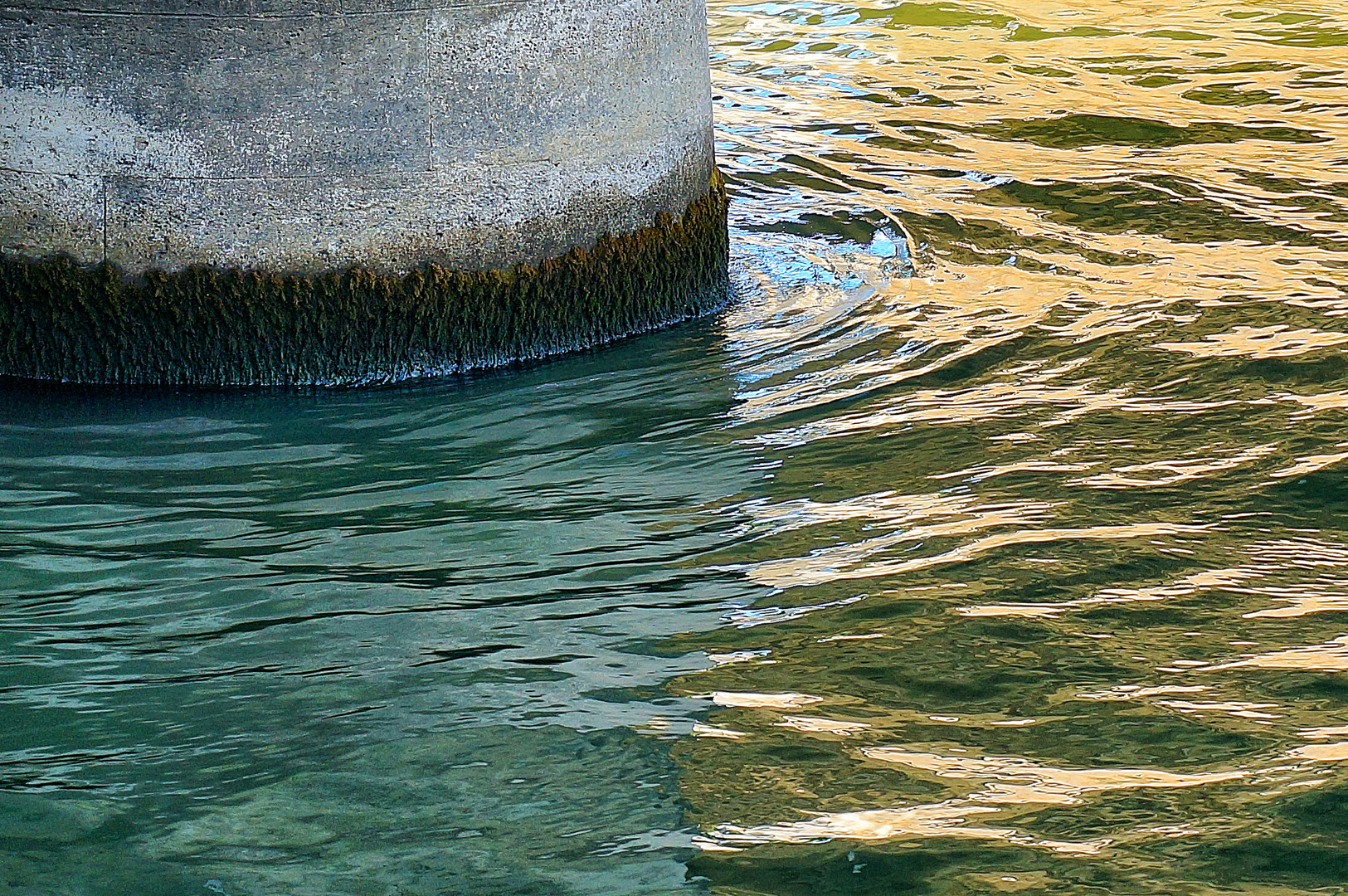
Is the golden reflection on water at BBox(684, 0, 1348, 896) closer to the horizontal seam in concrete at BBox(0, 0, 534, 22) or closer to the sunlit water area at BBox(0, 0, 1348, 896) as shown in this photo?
the sunlit water area at BBox(0, 0, 1348, 896)

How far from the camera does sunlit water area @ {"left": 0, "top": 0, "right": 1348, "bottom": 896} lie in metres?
3.27

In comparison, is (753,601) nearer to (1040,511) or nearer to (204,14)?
(1040,511)

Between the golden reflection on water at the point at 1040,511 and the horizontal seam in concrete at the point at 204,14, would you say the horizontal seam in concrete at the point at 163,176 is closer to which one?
the horizontal seam in concrete at the point at 204,14

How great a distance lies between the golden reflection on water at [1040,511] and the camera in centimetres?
330

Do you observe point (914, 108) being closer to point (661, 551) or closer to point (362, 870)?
point (661, 551)

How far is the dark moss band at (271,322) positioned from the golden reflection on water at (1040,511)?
0.87 m

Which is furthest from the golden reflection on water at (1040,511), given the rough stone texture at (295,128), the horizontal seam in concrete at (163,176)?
the horizontal seam in concrete at (163,176)

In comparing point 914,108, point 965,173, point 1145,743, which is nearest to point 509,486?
point 1145,743

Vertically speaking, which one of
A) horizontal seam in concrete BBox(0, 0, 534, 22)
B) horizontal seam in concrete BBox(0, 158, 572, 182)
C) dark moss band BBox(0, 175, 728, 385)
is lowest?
dark moss band BBox(0, 175, 728, 385)

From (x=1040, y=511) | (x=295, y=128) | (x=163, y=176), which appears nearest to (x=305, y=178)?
(x=295, y=128)

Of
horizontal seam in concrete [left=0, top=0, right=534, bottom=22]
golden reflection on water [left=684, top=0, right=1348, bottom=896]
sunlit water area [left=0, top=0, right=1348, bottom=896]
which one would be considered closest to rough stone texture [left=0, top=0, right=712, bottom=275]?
horizontal seam in concrete [left=0, top=0, right=534, bottom=22]

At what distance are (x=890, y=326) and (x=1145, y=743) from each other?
10.8 feet

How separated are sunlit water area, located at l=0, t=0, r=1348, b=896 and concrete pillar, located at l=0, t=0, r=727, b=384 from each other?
210mm

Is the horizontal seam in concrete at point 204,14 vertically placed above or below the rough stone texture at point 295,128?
above
